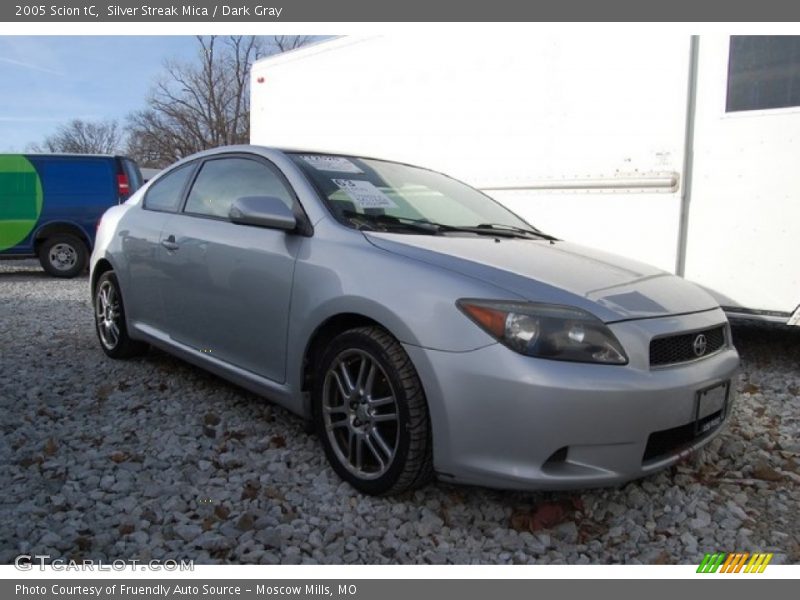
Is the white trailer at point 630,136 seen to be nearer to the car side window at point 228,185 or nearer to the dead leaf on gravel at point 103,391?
the car side window at point 228,185

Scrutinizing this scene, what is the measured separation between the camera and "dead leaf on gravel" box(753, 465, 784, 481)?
2848 mm

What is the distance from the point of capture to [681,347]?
2.41 metres

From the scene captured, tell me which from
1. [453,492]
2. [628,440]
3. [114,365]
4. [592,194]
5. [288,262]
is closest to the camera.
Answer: [628,440]

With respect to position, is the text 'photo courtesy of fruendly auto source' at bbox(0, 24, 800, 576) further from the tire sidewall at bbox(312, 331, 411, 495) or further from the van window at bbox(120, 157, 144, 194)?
the van window at bbox(120, 157, 144, 194)

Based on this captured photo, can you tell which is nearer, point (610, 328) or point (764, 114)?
point (610, 328)

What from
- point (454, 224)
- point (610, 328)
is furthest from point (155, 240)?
point (610, 328)

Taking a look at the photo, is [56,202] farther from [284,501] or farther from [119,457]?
[284,501]

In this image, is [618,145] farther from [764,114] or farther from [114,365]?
[114,365]

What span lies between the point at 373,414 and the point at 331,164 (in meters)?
1.45

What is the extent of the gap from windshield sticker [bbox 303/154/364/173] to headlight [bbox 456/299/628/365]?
1351 millimetres

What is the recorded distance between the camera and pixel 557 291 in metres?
2.30

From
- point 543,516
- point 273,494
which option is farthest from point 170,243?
point 543,516

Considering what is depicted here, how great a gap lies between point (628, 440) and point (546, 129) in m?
3.33

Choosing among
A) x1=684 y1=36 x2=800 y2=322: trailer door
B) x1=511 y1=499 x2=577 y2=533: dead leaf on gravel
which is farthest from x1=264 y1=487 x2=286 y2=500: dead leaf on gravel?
x1=684 y1=36 x2=800 y2=322: trailer door
